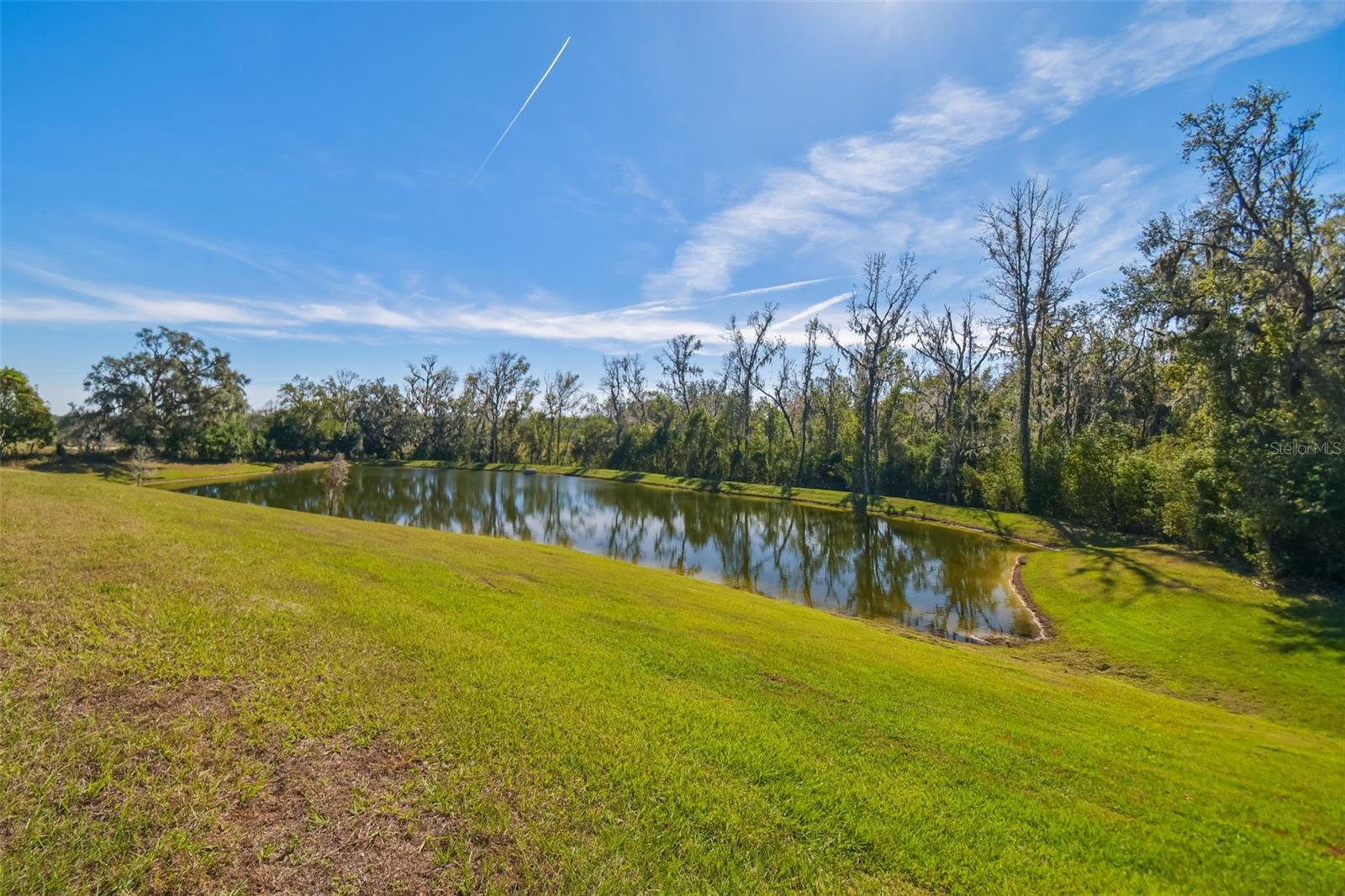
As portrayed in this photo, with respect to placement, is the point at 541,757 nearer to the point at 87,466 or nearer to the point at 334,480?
the point at 334,480

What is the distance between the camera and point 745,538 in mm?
29266

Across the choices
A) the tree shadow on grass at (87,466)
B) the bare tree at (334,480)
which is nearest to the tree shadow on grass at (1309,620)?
the bare tree at (334,480)

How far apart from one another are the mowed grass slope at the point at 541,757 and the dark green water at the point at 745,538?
8781 millimetres

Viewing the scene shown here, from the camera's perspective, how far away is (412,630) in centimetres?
700

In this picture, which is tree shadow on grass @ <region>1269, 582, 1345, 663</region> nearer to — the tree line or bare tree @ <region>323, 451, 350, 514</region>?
the tree line

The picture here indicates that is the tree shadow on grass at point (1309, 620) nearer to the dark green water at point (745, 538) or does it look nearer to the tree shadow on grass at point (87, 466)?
the dark green water at point (745, 538)

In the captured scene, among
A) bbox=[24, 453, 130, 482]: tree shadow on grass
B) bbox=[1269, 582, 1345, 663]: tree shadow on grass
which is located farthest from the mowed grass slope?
bbox=[24, 453, 130, 482]: tree shadow on grass

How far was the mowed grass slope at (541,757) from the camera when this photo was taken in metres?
3.37

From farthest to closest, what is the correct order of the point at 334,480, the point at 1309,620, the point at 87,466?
the point at 87,466 → the point at 334,480 → the point at 1309,620

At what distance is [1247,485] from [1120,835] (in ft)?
53.1

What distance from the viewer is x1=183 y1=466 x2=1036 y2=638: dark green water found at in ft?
58.6

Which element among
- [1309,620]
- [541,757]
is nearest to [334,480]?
[541,757]

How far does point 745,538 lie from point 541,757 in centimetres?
2536

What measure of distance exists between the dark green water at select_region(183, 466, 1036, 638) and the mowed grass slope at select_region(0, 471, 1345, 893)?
28.8ft
